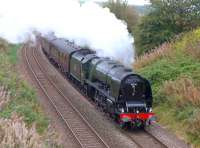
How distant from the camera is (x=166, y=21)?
119 ft

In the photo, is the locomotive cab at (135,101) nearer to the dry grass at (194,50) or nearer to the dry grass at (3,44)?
the dry grass at (194,50)

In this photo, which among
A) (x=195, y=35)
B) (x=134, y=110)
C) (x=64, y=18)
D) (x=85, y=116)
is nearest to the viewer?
(x=134, y=110)

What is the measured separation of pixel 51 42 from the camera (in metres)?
43.7

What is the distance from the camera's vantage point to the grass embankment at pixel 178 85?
20.8m

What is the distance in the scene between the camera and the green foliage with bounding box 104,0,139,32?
61250 millimetres

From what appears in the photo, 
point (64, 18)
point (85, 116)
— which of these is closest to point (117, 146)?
point (85, 116)

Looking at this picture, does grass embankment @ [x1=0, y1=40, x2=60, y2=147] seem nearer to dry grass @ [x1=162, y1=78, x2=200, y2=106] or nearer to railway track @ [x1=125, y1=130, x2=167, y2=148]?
railway track @ [x1=125, y1=130, x2=167, y2=148]

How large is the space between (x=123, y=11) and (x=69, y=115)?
3926cm

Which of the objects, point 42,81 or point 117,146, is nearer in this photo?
point 117,146

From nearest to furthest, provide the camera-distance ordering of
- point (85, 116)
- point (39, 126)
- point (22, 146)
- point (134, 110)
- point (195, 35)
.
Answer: point (22, 146), point (39, 126), point (134, 110), point (85, 116), point (195, 35)

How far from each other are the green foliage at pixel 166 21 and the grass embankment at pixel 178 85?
4019 millimetres

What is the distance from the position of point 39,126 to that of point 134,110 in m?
4.70

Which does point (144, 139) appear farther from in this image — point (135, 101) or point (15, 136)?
point (15, 136)

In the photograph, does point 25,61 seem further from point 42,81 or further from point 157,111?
point 157,111
